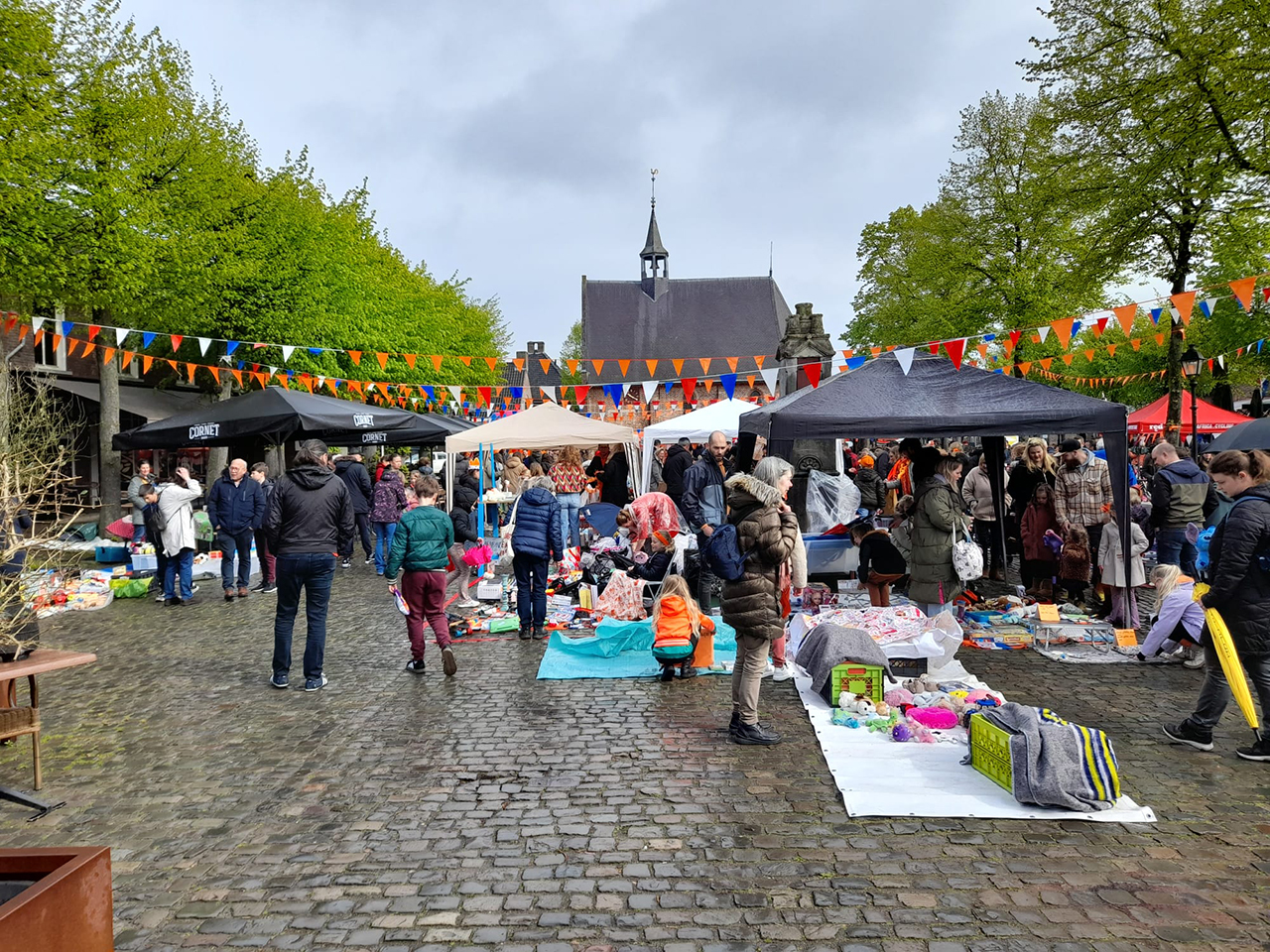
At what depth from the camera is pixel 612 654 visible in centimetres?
763

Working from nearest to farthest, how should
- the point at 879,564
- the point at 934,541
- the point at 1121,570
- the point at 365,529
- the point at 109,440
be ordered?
the point at 934,541 → the point at 1121,570 → the point at 879,564 → the point at 365,529 → the point at 109,440

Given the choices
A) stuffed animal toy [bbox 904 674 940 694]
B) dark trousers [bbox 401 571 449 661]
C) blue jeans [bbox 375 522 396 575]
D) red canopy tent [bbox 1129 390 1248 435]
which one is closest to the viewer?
stuffed animal toy [bbox 904 674 940 694]

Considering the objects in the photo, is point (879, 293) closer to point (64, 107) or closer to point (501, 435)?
point (501, 435)

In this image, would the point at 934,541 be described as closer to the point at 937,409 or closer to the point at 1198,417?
the point at 937,409

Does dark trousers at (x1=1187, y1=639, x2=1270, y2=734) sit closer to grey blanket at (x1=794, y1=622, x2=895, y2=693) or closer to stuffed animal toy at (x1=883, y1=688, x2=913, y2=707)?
stuffed animal toy at (x1=883, y1=688, x2=913, y2=707)

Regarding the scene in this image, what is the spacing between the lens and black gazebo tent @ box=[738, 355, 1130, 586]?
720 centimetres

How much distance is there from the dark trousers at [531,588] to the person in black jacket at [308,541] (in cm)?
206

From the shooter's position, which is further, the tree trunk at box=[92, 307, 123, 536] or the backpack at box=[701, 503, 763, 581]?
the tree trunk at box=[92, 307, 123, 536]

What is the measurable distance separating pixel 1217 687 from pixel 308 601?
630 cm

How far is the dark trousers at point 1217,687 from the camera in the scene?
4699 mm

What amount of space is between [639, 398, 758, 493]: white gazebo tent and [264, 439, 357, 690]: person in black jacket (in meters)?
7.84

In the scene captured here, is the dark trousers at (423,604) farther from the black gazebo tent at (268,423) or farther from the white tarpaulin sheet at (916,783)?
the black gazebo tent at (268,423)

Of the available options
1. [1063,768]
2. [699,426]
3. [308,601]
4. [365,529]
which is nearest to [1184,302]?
[699,426]

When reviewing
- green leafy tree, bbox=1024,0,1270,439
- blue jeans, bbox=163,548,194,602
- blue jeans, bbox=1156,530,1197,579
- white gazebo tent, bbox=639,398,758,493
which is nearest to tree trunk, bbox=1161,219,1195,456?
green leafy tree, bbox=1024,0,1270,439
